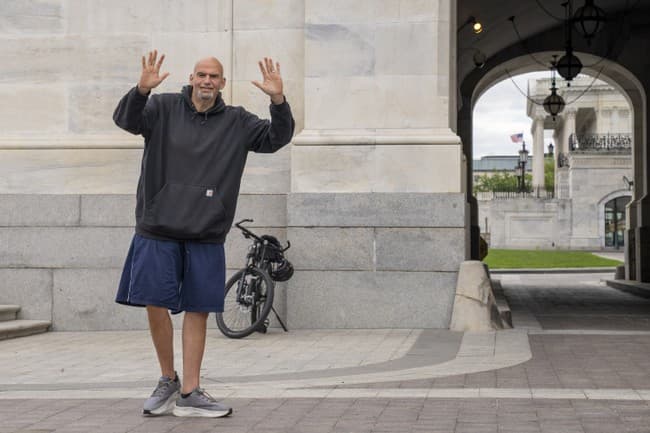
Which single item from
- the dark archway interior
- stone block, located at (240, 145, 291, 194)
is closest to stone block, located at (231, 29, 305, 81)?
stone block, located at (240, 145, 291, 194)

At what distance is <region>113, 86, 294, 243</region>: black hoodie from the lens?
19.1ft

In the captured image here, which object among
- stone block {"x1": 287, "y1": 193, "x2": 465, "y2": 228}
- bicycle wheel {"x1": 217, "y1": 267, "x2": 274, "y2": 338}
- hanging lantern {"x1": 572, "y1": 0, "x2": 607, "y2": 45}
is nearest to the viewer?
bicycle wheel {"x1": 217, "y1": 267, "x2": 274, "y2": 338}

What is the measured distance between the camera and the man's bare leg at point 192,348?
19.2 ft

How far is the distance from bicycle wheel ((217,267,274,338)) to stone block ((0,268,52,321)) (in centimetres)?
201

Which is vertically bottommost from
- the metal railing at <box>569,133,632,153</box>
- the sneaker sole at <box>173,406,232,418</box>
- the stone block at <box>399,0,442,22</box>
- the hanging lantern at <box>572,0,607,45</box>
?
the sneaker sole at <box>173,406,232,418</box>

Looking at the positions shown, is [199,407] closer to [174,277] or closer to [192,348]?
[192,348]

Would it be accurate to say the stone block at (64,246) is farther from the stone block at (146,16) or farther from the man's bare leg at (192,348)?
the man's bare leg at (192,348)

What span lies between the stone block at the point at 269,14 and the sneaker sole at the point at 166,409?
593 centimetres

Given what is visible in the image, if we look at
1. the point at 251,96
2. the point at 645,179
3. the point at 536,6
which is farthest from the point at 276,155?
the point at 645,179

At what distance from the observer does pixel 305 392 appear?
21.5 ft

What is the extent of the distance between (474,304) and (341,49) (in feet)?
9.30

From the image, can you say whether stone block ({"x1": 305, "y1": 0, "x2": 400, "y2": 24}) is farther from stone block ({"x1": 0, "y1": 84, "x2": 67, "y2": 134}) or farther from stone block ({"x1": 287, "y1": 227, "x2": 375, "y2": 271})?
stone block ({"x1": 0, "y1": 84, "x2": 67, "y2": 134})

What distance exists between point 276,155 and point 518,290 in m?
9.86

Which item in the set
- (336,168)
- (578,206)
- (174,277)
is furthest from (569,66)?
(578,206)
